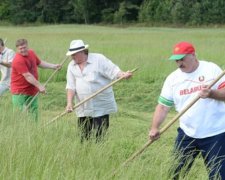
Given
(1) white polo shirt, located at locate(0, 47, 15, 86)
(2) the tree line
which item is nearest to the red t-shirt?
(1) white polo shirt, located at locate(0, 47, 15, 86)

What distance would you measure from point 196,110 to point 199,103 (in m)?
0.07

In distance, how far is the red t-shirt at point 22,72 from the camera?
845 centimetres

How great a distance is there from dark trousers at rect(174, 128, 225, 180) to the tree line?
164 ft

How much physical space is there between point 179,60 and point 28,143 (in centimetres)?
157

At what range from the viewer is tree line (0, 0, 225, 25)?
55.4m

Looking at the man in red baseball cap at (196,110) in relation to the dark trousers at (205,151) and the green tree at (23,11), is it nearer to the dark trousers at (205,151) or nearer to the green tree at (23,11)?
the dark trousers at (205,151)

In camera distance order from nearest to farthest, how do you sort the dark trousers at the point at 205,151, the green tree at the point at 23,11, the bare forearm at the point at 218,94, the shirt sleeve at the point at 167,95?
the bare forearm at the point at 218,94 < the dark trousers at the point at 205,151 < the shirt sleeve at the point at 167,95 < the green tree at the point at 23,11

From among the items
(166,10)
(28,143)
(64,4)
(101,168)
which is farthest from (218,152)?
(64,4)

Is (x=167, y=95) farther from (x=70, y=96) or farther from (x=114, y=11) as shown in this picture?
(x=114, y=11)

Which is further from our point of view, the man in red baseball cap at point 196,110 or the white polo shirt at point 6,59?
the white polo shirt at point 6,59

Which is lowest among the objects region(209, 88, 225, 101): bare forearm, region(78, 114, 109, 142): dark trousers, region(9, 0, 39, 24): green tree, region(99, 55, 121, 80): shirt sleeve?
region(9, 0, 39, 24): green tree

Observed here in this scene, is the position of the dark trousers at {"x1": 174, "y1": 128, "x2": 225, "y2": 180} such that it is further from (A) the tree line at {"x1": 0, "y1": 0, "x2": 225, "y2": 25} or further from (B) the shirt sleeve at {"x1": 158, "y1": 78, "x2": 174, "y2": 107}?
(A) the tree line at {"x1": 0, "y1": 0, "x2": 225, "y2": 25}

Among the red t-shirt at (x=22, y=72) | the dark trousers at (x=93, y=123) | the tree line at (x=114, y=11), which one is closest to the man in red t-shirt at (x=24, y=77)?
the red t-shirt at (x=22, y=72)

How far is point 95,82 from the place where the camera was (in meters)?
7.08
